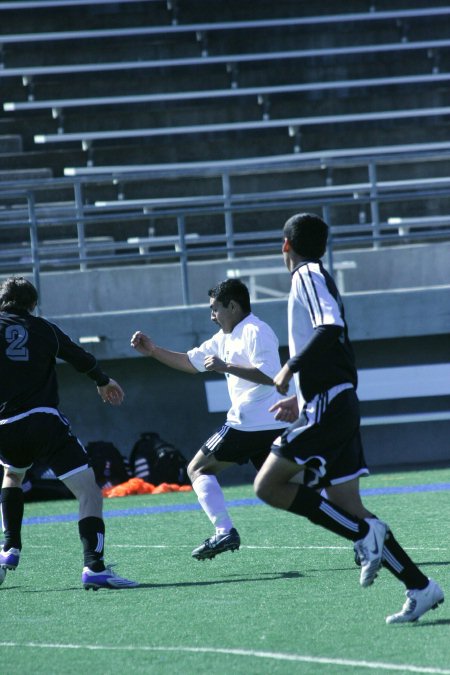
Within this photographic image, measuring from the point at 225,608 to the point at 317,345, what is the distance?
4.79 ft

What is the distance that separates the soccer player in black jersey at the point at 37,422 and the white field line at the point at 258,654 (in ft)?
4.46

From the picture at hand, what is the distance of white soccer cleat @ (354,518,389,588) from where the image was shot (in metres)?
4.75

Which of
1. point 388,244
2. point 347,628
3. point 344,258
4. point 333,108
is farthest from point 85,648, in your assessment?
point 333,108

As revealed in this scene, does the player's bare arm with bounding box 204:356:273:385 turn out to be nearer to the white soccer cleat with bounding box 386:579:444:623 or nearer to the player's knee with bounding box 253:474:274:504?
the player's knee with bounding box 253:474:274:504

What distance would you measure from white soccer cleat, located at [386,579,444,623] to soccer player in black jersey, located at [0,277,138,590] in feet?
6.38

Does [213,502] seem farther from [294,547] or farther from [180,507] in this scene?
[180,507]

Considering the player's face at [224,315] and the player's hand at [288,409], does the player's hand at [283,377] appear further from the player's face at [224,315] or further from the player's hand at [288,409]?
the player's face at [224,315]

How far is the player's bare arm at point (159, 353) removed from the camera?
6.70 m

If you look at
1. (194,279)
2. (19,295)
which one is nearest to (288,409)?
(19,295)

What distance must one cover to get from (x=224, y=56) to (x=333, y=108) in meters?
2.08

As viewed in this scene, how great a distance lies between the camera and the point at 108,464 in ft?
40.7

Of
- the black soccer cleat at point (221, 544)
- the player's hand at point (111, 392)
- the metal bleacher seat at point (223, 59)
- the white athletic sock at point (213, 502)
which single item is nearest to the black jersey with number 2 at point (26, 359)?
the player's hand at point (111, 392)

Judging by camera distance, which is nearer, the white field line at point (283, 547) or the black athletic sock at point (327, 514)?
the black athletic sock at point (327, 514)

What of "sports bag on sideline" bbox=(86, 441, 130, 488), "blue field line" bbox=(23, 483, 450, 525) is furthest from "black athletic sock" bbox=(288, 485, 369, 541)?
"sports bag on sideline" bbox=(86, 441, 130, 488)
